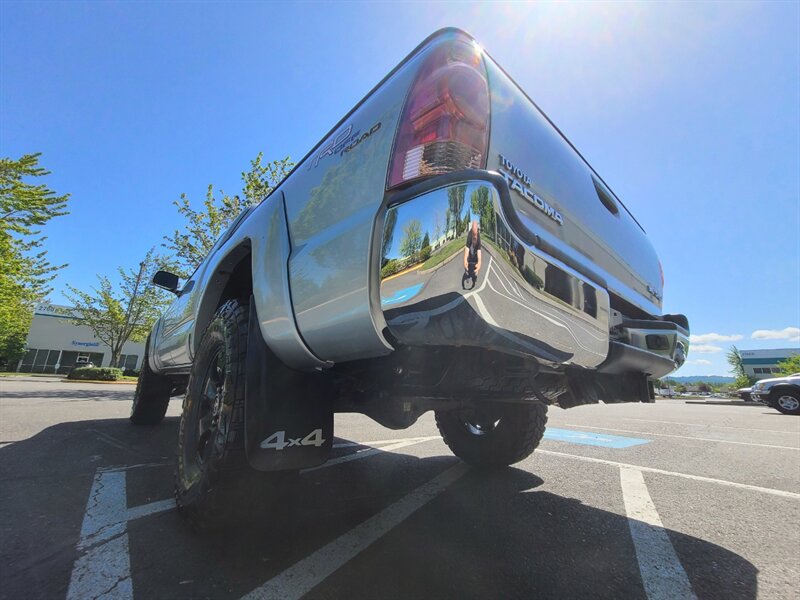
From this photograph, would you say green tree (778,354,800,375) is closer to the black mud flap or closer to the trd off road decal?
the black mud flap

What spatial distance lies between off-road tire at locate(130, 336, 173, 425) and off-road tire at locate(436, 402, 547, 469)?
11.6 ft

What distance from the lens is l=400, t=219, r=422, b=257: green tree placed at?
3.95 ft

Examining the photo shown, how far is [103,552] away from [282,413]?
921 millimetres

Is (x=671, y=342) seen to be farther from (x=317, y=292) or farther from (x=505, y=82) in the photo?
(x=317, y=292)

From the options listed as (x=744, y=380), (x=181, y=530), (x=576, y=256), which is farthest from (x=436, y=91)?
(x=744, y=380)

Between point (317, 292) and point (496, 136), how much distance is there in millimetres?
861

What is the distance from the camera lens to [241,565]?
158 centimetres

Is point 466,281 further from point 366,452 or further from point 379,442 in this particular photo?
point 379,442

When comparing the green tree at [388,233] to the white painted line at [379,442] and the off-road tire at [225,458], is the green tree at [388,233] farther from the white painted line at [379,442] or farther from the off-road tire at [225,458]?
the white painted line at [379,442]

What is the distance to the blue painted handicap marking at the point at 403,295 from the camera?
1.19 metres

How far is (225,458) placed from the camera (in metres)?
1.67

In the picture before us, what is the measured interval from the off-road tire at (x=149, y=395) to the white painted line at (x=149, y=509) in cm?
281

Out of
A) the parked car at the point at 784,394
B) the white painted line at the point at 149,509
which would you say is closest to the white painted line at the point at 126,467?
the white painted line at the point at 149,509

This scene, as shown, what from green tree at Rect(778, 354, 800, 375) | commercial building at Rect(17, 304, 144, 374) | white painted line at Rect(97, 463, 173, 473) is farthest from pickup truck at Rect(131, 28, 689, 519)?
commercial building at Rect(17, 304, 144, 374)
